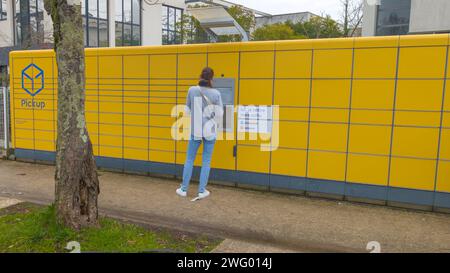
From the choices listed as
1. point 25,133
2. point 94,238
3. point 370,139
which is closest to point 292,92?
point 370,139

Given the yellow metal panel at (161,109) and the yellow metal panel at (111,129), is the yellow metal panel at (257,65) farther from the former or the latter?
the yellow metal panel at (111,129)

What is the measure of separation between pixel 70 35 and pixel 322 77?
10.3ft

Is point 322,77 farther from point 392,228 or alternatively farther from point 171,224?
point 171,224

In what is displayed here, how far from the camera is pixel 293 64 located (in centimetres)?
523

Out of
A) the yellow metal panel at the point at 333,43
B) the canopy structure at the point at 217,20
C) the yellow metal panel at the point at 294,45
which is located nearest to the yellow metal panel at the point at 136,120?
the canopy structure at the point at 217,20

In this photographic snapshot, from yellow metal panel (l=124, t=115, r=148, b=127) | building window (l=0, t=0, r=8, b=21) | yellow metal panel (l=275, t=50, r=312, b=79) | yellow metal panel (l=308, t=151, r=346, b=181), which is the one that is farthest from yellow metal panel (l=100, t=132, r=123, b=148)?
building window (l=0, t=0, r=8, b=21)

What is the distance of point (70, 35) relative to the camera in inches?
141

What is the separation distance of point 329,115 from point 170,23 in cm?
2396

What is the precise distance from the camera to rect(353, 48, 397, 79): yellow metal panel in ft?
15.5

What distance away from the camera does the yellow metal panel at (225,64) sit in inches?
220

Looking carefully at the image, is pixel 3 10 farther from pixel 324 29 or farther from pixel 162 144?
pixel 162 144

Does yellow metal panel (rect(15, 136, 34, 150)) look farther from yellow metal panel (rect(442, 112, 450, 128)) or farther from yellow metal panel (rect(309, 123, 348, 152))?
yellow metal panel (rect(442, 112, 450, 128))

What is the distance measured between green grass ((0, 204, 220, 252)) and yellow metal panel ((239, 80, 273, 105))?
2.36 meters
